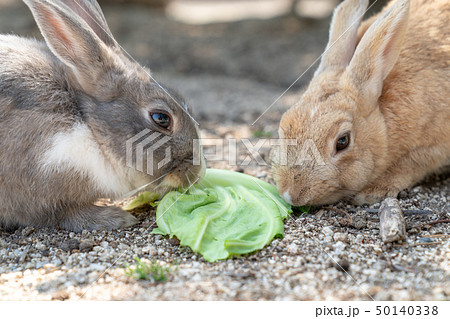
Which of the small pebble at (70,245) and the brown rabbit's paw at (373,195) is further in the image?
the brown rabbit's paw at (373,195)

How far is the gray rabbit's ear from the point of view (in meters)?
5.18

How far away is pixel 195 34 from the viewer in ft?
38.6

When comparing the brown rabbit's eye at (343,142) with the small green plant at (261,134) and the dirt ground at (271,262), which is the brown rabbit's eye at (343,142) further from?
the small green plant at (261,134)

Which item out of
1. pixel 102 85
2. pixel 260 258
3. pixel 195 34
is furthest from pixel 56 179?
pixel 195 34

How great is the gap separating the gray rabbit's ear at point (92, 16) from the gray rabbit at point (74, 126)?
5 centimetres

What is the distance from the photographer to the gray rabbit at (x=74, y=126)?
454 cm

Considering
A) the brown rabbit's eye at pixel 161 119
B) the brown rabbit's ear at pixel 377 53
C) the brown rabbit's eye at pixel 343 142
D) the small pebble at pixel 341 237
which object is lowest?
the small pebble at pixel 341 237

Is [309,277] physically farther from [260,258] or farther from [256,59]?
[256,59]

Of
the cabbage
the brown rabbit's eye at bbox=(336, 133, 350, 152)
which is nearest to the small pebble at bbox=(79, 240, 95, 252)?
the cabbage

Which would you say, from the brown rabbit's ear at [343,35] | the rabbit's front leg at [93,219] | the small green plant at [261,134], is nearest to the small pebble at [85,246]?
the rabbit's front leg at [93,219]

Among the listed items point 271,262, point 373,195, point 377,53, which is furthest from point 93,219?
point 377,53

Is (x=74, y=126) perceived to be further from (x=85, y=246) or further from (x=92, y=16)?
(x=92, y=16)

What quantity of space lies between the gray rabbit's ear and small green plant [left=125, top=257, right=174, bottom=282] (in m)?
2.49

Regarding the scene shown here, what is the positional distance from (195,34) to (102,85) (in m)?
7.27
